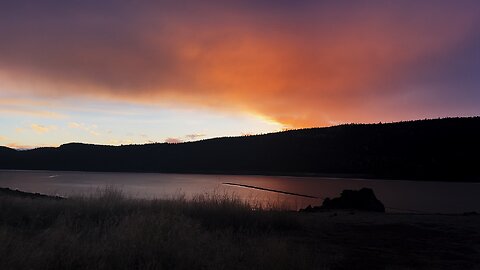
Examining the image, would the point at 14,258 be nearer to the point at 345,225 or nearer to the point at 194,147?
the point at 345,225

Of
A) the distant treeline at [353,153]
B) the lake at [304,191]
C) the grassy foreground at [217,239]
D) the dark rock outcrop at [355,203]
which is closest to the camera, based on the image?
the grassy foreground at [217,239]

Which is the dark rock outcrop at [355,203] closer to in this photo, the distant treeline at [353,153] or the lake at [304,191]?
the lake at [304,191]

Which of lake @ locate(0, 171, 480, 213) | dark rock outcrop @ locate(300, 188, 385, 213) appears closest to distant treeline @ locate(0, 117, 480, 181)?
lake @ locate(0, 171, 480, 213)

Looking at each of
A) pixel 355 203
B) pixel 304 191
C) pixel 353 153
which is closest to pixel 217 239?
pixel 355 203

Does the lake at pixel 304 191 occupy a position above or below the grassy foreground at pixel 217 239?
above

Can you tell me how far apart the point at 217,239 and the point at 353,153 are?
376 feet

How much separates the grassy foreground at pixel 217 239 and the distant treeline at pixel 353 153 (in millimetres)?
96289

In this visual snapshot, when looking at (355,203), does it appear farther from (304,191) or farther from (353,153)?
(353,153)

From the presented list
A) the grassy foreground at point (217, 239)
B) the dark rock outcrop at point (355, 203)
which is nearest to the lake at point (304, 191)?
the dark rock outcrop at point (355, 203)

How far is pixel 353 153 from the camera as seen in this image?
120312 mm

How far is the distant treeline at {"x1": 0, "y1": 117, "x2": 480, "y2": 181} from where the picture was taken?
10531 centimetres

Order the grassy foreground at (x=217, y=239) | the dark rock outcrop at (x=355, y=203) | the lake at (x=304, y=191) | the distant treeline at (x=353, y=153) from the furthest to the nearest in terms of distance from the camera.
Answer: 1. the distant treeline at (x=353, y=153)
2. the lake at (x=304, y=191)
3. the dark rock outcrop at (x=355, y=203)
4. the grassy foreground at (x=217, y=239)

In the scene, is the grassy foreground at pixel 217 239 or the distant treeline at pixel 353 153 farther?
the distant treeline at pixel 353 153

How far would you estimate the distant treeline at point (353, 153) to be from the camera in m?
105
